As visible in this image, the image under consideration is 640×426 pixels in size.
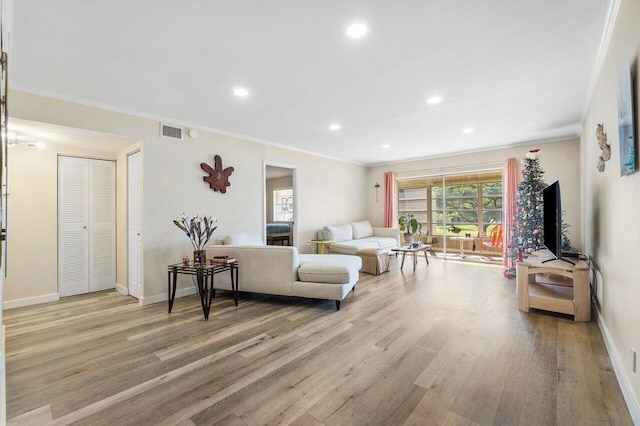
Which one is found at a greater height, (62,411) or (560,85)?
(560,85)

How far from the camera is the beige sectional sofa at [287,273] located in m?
3.57

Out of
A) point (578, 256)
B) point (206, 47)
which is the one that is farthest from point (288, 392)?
point (578, 256)

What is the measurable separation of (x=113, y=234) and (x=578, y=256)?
655 cm

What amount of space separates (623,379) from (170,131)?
202 inches

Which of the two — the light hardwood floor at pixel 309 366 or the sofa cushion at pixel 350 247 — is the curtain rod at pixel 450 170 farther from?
the light hardwood floor at pixel 309 366

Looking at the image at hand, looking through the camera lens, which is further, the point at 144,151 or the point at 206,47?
the point at 144,151

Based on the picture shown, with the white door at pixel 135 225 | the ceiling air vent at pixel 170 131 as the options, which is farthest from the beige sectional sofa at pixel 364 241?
the white door at pixel 135 225

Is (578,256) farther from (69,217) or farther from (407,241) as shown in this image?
(69,217)

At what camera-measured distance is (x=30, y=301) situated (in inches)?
150

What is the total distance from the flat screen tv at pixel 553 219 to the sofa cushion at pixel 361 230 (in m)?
3.93

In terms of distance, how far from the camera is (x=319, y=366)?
2236 mm

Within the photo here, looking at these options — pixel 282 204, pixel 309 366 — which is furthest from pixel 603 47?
pixel 282 204

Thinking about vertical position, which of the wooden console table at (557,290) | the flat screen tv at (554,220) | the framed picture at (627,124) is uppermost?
the framed picture at (627,124)

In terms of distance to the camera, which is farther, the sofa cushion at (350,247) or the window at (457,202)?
the window at (457,202)
